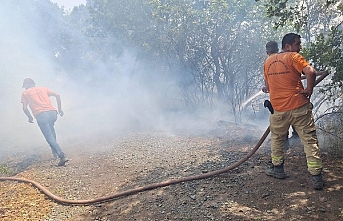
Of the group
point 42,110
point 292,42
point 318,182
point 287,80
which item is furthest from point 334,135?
point 42,110

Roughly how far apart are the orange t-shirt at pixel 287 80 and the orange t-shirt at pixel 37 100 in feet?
15.4

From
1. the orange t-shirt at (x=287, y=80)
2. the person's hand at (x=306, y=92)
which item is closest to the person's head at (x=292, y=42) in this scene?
A: the orange t-shirt at (x=287, y=80)

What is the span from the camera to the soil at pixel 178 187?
3.13 m

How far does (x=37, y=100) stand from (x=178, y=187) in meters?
3.94

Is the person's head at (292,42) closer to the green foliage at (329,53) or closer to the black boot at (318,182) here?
the green foliage at (329,53)

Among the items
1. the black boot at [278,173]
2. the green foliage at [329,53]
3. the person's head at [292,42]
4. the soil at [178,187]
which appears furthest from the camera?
the green foliage at [329,53]

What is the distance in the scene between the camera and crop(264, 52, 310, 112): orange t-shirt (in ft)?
11.1

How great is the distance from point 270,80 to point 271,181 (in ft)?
4.03

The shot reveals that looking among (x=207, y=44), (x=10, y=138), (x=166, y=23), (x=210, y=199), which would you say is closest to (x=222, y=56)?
(x=207, y=44)

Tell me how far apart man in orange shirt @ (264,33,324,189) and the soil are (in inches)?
13.2

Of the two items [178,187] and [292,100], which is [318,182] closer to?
[292,100]

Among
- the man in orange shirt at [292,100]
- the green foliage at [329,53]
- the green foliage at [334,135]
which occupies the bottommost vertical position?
the green foliage at [334,135]

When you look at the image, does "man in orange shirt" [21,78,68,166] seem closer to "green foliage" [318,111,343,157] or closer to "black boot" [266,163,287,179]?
"black boot" [266,163,287,179]

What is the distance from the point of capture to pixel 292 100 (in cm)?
346
